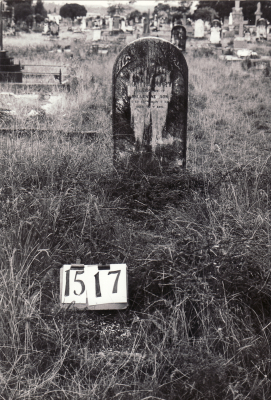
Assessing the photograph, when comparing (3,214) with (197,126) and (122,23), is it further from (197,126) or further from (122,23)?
(122,23)

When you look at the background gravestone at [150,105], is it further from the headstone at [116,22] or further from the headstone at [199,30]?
the headstone at [116,22]

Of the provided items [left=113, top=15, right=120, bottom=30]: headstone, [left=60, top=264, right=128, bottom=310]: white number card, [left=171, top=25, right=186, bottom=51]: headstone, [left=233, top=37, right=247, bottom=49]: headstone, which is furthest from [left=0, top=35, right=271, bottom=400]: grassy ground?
[left=113, top=15, right=120, bottom=30]: headstone

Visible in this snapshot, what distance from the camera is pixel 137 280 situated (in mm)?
2867

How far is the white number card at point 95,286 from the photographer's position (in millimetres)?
2682

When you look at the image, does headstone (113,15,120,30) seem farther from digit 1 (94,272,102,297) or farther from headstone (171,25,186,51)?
digit 1 (94,272,102,297)

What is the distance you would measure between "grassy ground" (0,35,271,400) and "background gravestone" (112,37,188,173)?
37 cm

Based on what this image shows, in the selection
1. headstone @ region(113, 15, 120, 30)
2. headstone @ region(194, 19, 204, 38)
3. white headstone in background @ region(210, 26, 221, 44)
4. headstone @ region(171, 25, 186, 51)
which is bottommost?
headstone @ region(171, 25, 186, 51)

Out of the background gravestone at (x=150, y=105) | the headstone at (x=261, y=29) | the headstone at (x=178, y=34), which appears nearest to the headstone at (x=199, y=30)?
the headstone at (x=261, y=29)

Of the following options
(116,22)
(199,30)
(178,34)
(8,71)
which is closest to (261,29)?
(199,30)

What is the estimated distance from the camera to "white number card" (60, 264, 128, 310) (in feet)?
8.80

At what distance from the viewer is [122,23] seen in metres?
31.8

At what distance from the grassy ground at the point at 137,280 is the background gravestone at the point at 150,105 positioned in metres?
0.37

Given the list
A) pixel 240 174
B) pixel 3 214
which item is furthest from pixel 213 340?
pixel 240 174

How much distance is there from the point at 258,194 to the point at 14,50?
1699 cm
